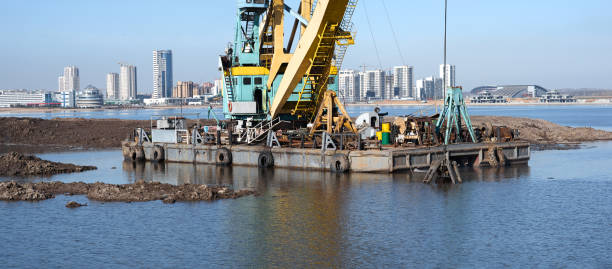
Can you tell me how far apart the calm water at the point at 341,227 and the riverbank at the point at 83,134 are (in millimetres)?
25522

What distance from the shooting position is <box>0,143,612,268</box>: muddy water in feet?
58.1

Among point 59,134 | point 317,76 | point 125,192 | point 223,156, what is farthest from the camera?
point 59,134

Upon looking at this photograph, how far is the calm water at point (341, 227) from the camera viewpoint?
17672mm

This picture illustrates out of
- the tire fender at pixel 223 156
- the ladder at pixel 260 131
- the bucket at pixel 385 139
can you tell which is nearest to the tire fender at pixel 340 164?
the bucket at pixel 385 139

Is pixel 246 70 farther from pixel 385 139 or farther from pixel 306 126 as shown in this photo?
pixel 385 139

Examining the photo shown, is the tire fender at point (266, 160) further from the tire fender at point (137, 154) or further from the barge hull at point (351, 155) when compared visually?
the tire fender at point (137, 154)

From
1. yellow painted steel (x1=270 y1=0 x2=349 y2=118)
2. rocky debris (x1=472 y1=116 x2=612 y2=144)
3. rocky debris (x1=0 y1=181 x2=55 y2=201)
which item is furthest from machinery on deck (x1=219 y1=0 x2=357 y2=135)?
rocky debris (x1=472 y1=116 x2=612 y2=144)

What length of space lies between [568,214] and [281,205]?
33.6ft

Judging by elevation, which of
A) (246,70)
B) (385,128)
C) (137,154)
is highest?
(246,70)

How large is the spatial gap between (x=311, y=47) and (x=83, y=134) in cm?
3690

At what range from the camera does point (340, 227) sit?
2111 cm

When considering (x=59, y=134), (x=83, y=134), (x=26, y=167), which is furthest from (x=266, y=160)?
(x=59, y=134)

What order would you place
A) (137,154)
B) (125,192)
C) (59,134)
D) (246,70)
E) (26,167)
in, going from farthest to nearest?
(59,134)
(137,154)
(246,70)
(26,167)
(125,192)

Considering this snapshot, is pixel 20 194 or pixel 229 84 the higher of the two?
pixel 229 84
